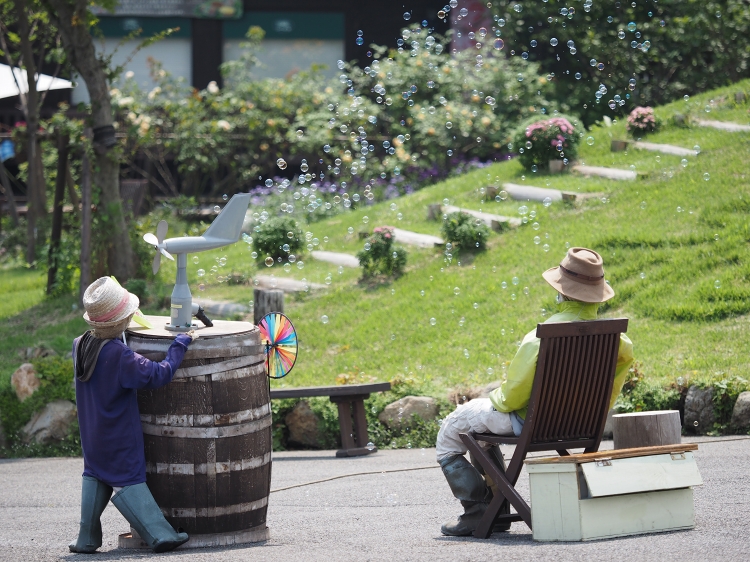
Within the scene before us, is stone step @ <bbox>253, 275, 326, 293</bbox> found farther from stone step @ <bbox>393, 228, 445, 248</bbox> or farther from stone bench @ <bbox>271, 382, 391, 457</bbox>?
stone bench @ <bbox>271, 382, 391, 457</bbox>

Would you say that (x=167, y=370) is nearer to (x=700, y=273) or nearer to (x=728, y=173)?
(x=700, y=273)

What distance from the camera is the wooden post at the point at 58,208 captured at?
34.4 ft

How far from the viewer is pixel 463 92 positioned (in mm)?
13984

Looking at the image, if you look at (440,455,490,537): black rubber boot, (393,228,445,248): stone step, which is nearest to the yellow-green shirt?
(440,455,490,537): black rubber boot

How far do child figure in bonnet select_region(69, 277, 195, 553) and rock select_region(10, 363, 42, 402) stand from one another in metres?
3.74

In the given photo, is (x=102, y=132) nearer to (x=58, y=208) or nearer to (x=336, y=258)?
(x=58, y=208)

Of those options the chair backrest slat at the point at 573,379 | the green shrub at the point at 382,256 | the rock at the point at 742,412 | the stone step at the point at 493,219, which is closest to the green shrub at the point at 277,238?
the green shrub at the point at 382,256

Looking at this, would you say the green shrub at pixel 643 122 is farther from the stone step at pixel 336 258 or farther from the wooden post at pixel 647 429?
the wooden post at pixel 647 429

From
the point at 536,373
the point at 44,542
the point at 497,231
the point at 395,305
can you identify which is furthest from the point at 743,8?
the point at 44,542

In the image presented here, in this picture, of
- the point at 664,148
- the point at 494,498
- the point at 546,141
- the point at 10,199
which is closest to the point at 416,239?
the point at 546,141

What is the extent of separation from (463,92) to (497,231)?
182 inches

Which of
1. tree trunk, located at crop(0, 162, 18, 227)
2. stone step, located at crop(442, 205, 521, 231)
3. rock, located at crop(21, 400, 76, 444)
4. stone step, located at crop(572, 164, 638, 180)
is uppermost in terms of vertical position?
stone step, located at crop(572, 164, 638, 180)

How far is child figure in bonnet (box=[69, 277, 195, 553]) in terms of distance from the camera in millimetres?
3930

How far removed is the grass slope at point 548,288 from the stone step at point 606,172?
125mm
